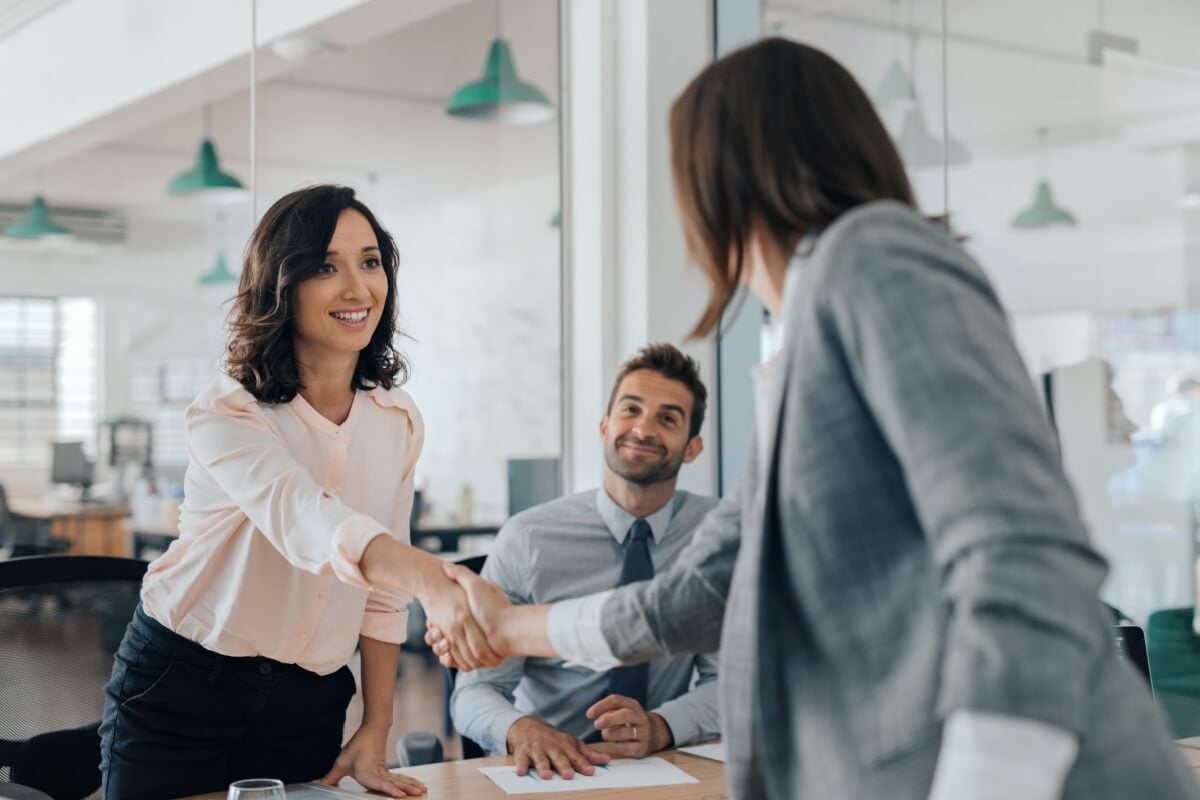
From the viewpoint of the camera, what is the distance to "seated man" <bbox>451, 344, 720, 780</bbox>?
97.4 inches

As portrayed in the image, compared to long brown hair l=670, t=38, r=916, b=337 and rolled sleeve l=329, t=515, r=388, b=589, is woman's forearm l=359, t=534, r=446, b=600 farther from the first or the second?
long brown hair l=670, t=38, r=916, b=337

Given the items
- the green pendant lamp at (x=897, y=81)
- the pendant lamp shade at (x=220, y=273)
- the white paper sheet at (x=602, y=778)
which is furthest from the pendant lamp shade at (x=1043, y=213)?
the pendant lamp shade at (x=220, y=273)

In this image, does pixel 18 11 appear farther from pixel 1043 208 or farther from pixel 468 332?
pixel 1043 208

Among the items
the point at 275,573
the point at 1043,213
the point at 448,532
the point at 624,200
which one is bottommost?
the point at 448,532

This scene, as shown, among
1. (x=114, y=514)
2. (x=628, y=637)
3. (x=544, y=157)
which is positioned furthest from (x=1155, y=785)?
(x=114, y=514)

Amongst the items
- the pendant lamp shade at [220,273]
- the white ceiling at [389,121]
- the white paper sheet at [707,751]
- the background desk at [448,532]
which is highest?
the white ceiling at [389,121]

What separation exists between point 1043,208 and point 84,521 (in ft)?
11.1

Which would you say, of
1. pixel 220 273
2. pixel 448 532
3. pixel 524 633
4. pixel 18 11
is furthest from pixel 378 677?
pixel 18 11

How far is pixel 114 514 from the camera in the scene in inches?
172

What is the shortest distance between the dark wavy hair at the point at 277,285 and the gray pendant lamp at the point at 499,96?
1.68m

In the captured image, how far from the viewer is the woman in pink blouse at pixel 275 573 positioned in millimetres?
1833

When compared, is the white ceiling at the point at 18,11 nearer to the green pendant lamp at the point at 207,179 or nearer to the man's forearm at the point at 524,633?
the green pendant lamp at the point at 207,179

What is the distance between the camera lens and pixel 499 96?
374 centimetres

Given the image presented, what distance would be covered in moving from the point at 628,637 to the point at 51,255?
3859mm
